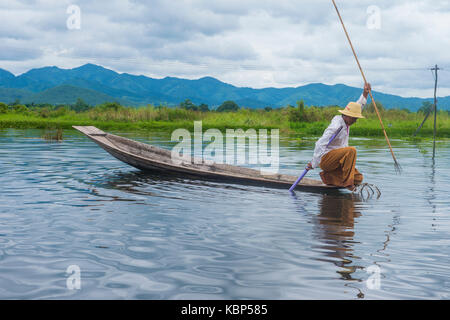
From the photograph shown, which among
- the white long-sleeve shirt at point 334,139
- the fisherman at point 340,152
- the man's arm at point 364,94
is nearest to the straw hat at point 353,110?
the fisherman at point 340,152

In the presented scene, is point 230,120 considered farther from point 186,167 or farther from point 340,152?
point 340,152

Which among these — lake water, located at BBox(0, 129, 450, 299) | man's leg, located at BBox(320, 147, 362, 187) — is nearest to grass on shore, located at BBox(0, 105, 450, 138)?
lake water, located at BBox(0, 129, 450, 299)

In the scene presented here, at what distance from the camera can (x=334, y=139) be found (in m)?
6.14

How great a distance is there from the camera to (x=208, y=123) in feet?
84.4

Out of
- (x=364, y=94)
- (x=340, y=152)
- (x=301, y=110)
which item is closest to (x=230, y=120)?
(x=301, y=110)

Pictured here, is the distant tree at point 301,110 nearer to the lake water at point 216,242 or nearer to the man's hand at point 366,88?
the lake water at point 216,242

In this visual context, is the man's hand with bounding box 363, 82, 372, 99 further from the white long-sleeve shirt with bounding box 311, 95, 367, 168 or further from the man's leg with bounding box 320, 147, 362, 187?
the man's leg with bounding box 320, 147, 362, 187

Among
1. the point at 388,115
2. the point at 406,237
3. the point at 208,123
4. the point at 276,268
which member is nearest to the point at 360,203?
the point at 406,237

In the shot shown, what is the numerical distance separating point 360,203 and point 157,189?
275cm

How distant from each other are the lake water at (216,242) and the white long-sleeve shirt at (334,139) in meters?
0.59

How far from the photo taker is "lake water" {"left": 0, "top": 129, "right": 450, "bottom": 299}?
9.57 feet

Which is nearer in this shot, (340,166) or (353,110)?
(353,110)

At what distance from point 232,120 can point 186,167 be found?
18828mm

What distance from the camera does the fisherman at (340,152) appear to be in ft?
19.5
